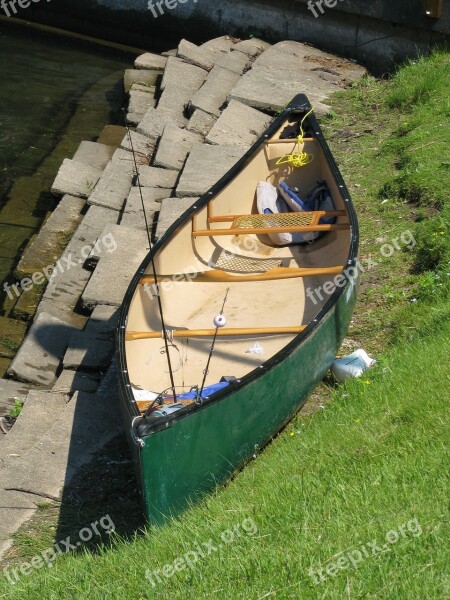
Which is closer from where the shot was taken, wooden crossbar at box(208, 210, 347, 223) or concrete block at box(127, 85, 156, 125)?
wooden crossbar at box(208, 210, 347, 223)

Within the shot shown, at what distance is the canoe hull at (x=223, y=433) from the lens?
5211 millimetres

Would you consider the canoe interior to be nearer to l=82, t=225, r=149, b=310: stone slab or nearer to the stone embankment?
the stone embankment

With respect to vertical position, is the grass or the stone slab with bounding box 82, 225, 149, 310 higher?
the grass

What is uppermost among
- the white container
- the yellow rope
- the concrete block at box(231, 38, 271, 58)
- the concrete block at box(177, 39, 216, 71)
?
the yellow rope

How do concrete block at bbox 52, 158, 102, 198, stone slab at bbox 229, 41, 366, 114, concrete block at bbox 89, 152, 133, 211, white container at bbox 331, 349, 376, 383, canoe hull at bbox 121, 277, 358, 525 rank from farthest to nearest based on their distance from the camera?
stone slab at bbox 229, 41, 366, 114 → concrete block at bbox 52, 158, 102, 198 → concrete block at bbox 89, 152, 133, 211 → white container at bbox 331, 349, 376, 383 → canoe hull at bbox 121, 277, 358, 525

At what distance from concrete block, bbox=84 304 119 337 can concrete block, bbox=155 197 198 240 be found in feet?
3.55

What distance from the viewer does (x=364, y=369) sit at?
6.80m

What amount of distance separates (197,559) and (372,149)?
7.04 m

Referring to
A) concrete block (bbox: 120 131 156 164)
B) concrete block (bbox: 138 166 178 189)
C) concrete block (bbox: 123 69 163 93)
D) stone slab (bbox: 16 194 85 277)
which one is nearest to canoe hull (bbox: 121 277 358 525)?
stone slab (bbox: 16 194 85 277)

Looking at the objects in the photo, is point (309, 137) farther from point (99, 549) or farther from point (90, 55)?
point (90, 55)

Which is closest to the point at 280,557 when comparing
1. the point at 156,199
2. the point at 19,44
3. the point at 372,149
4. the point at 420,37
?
the point at 156,199

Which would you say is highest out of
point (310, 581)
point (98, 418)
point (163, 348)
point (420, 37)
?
point (420, 37)

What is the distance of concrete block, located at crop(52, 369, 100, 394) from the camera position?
742cm

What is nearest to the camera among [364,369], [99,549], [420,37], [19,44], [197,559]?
[197,559]
